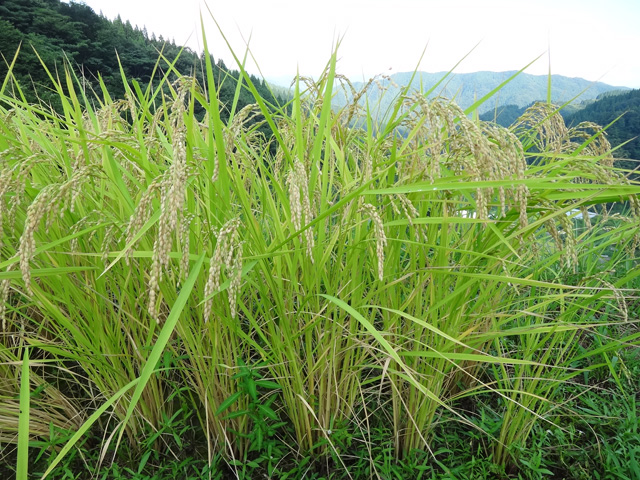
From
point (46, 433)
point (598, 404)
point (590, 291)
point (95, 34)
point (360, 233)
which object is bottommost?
point (598, 404)

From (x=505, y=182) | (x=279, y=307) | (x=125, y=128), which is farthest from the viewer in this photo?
(x=125, y=128)

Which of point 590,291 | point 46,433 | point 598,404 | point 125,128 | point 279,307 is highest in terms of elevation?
point 125,128

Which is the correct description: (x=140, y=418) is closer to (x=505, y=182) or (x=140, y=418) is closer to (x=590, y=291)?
(x=505, y=182)

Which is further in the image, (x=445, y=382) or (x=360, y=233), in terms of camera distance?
(x=445, y=382)

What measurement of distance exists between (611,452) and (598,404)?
43 cm

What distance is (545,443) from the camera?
1.69 meters

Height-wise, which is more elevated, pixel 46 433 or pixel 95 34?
pixel 95 34

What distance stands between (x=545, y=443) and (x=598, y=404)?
1.62ft

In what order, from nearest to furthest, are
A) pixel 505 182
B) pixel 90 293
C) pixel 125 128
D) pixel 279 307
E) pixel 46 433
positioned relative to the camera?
pixel 505 182 < pixel 279 307 < pixel 90 293 < pixel 46 433 < pixel 125 128

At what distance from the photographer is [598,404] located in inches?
76.3

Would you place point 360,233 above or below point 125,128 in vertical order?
below

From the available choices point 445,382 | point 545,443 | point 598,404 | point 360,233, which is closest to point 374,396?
point 445,382

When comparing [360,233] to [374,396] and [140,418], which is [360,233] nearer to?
[374,396]

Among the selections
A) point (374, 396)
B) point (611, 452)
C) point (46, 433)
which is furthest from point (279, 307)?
point (611, 452)
